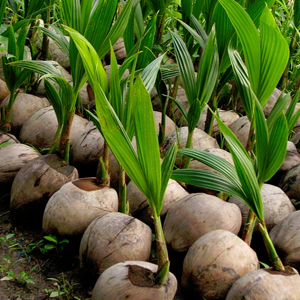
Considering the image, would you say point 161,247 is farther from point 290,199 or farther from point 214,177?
point 290,199

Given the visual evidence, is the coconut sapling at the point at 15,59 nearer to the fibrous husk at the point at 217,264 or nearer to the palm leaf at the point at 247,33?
the palm leaf at the point at 247,33

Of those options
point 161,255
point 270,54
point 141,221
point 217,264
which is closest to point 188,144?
point 141,221

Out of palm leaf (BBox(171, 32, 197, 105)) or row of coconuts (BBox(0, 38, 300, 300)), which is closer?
row of coconuts (BBox(0, 38, 300, 300))

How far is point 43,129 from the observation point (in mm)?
2414

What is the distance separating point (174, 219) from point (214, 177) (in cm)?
24

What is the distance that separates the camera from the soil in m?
1.71

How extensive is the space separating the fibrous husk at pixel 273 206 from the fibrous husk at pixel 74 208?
528 millimetres

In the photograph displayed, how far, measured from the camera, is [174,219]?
5.95ft

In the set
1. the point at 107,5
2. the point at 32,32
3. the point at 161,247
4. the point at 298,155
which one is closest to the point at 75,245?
the point at 161,247

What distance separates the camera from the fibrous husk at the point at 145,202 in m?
1.96

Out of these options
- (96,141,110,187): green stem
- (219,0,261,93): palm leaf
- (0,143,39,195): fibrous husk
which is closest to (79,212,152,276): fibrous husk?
(96,141,110,187): green stem

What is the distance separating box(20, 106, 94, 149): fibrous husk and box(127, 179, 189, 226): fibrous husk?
58 centimetres

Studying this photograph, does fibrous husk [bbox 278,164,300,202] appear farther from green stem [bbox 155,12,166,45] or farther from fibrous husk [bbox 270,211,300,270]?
green stem [bbox 155,12,166,45]

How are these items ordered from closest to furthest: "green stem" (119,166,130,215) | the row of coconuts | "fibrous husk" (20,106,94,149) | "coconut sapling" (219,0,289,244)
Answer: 1. the row of coconuts
2. "coconut sapling" (219,0,289,244)
3. "green stem" (119,166,130,215)
4. "fibrous husk" (20,106,94,149)
